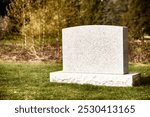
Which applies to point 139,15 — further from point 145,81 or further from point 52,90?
point 52,90

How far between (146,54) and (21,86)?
365 inches

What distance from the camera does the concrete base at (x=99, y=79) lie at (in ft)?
35.2

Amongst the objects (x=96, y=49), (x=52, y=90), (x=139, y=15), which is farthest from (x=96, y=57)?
(x=139, y=15)

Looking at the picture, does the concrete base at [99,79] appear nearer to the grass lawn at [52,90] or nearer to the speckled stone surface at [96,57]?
the speckled stone surface at [96,57]

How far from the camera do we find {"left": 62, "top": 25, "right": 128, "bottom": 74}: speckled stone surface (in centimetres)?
1087

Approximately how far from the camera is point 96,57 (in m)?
11.2

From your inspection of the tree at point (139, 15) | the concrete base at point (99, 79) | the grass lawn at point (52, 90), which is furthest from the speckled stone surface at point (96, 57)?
the tree at point (139, 15)

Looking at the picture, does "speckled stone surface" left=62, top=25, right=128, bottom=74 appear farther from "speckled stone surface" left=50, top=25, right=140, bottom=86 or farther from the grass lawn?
the grass lawn

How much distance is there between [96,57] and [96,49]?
0.22 meters

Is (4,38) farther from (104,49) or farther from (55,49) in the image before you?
(104,49)

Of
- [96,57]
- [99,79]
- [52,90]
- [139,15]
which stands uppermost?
[139,15]

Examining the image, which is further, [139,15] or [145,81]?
[139,15]

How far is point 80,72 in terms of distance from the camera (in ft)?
37.5

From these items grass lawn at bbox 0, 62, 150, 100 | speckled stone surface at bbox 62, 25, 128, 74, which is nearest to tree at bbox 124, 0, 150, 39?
grass lawn at bbox 0, 62, 150, 100
